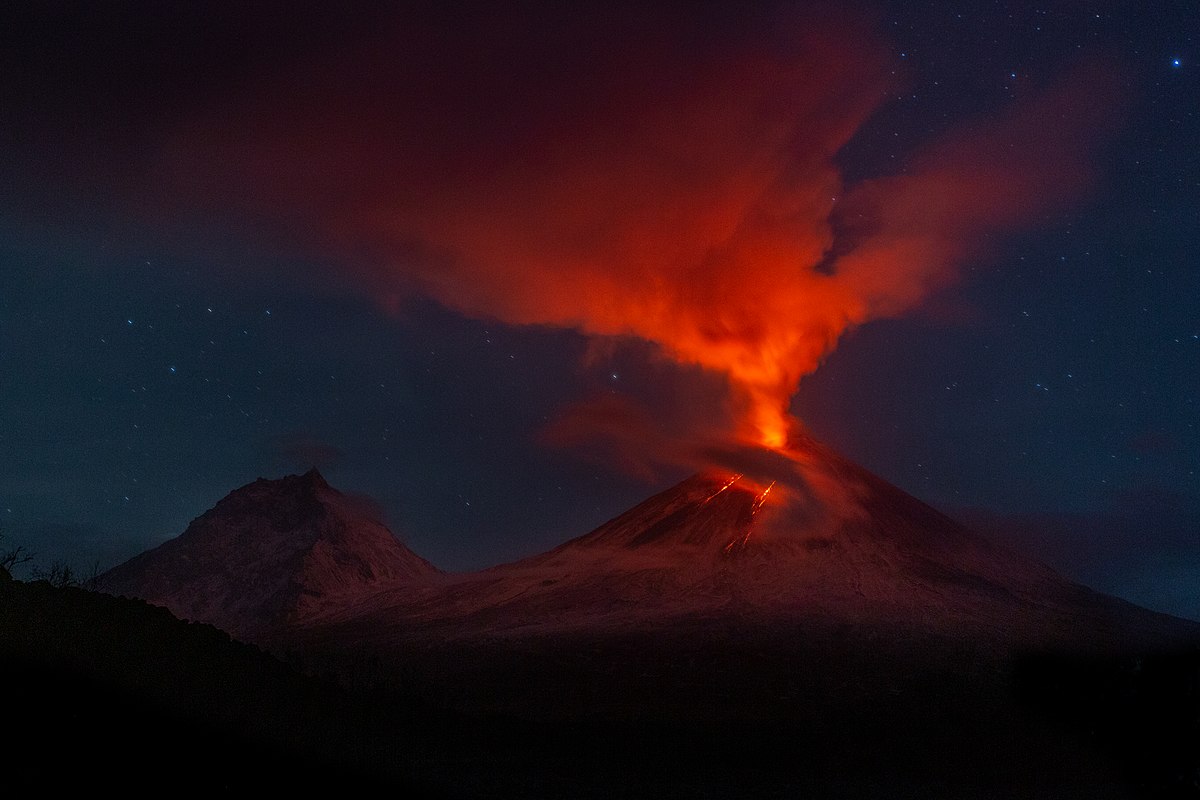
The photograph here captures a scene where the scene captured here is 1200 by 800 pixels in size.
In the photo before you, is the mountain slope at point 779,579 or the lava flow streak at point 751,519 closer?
the mountain slope at point 779,579

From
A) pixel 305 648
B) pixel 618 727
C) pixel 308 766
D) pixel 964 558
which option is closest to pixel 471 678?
pixel 618 727

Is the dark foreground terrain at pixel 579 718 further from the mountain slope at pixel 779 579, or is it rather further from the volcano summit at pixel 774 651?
the mountain slope at pixel 779 579

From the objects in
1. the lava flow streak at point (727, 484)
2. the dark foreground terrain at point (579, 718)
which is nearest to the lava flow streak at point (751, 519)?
the lava flow streak at point (727, 484)

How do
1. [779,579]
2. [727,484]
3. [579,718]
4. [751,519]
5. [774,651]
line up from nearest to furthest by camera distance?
[579,718]
[774,651]
[779,579]
[751,519]
[727,484]

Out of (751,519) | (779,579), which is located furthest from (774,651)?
(751,519)

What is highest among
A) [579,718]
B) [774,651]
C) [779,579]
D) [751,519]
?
[751,519]

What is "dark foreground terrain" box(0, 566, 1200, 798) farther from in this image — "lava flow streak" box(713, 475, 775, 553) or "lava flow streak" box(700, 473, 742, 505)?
"lava flow streak" box(700, 473, 742, 505)

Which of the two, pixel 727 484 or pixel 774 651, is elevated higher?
pixel 727 484

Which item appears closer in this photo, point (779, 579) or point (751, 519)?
point (779, 579)

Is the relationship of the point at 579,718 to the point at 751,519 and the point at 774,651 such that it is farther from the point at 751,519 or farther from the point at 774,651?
the point at 751,519
